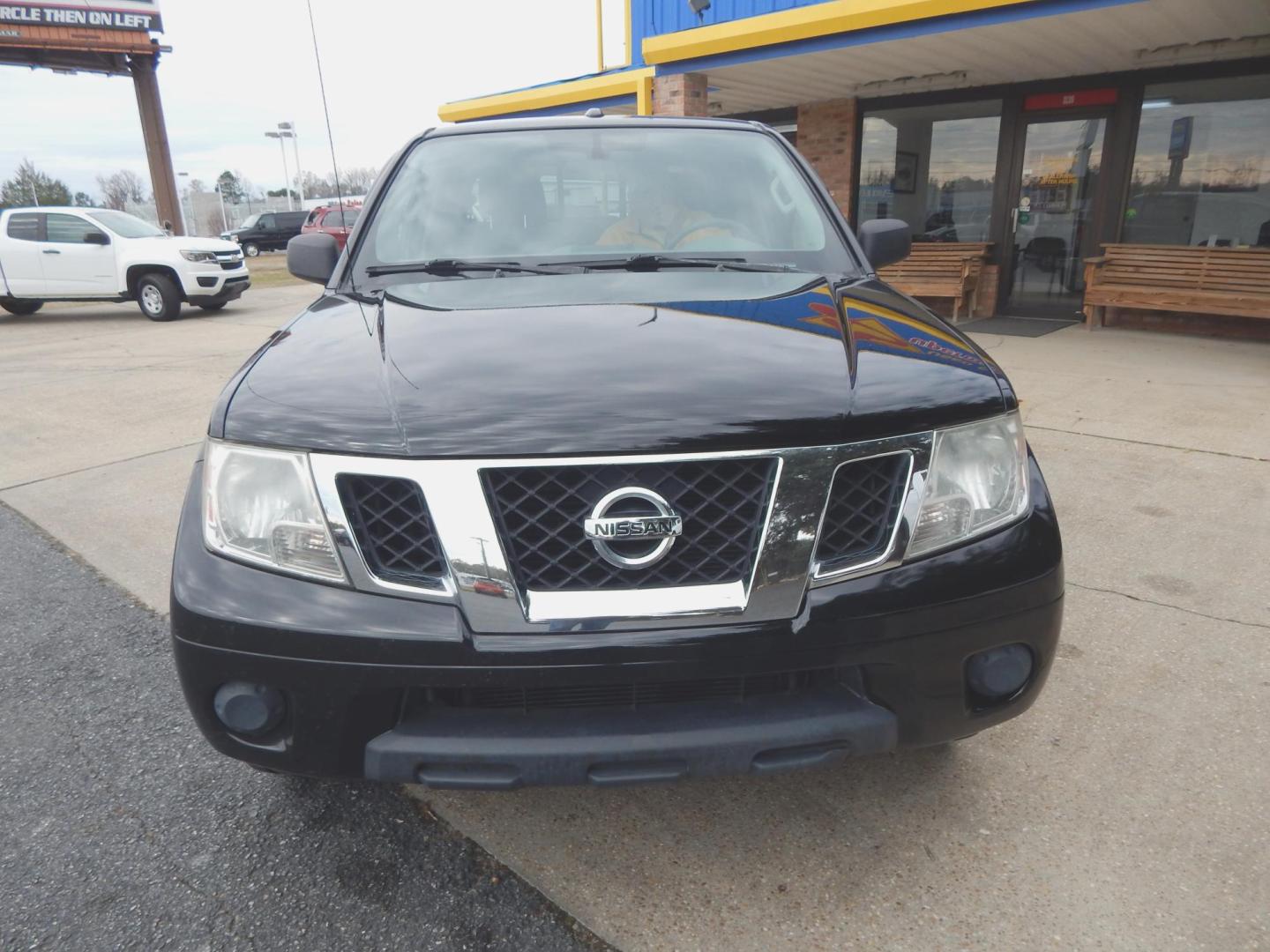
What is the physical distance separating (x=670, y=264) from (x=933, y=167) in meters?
10.5

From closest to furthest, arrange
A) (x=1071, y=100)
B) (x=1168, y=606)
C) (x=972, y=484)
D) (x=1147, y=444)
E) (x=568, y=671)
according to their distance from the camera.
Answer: (x=568, y=671), (x=972, y=484), (x=1168, y=606), (x=1147, y=444), (x=1071, y=100)

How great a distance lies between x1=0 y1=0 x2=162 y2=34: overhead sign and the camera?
21073mm

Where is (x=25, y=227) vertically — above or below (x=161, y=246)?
above

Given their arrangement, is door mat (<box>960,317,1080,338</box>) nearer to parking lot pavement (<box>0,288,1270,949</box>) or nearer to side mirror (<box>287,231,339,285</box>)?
parking lot pavement (<box>0,288,1270,949</box>)

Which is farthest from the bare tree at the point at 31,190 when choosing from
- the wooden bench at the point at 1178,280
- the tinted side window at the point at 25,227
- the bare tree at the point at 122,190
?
the wooden bench at the point at 1178,280

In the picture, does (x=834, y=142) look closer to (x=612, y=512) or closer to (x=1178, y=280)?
(x=1178, y=280)

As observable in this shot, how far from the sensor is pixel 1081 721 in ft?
7.90

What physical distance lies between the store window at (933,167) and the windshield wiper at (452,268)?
10314 mm

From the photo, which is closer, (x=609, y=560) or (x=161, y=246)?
(x=609, y=560)

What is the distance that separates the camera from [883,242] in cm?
286

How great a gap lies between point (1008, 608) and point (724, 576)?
58 centimetres

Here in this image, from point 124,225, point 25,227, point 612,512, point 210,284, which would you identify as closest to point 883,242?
point 612,512

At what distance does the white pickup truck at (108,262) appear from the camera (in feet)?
43.1

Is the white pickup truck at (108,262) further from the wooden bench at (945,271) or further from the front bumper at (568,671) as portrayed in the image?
the front bumper at (568,671)
